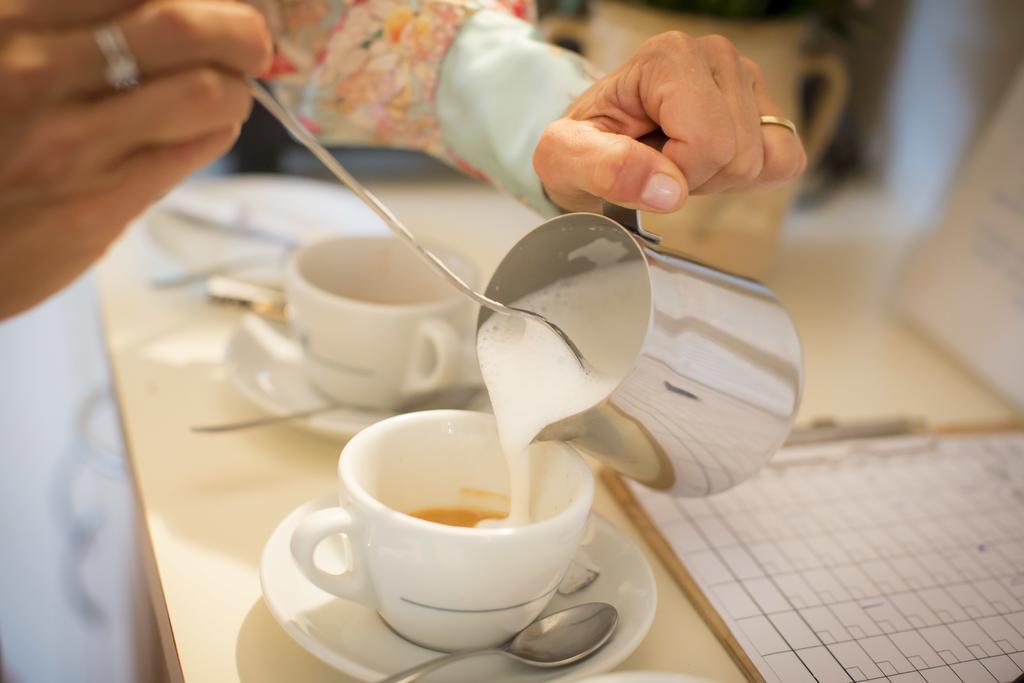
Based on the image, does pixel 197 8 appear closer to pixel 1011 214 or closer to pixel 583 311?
pixel 583 311

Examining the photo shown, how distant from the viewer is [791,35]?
0.71 meters

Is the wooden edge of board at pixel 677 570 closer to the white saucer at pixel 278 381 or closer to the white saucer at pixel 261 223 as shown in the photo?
the white saucer at pixel 278 381

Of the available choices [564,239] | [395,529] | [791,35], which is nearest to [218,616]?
[395,529]

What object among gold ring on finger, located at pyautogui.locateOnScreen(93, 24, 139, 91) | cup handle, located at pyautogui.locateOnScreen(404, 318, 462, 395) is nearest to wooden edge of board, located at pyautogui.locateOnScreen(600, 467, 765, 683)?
cup handle, located at pyautogui.locateOnScreen(404, 318, 462, 395)

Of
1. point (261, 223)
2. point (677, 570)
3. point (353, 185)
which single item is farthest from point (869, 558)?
point (261, 223)

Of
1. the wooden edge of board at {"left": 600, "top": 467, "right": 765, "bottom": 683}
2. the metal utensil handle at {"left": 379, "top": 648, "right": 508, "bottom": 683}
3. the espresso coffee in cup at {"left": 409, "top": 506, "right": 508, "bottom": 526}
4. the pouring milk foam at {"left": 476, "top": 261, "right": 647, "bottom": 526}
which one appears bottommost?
the wooden edge of board at {"left": 600, "top": 467, "right": 765, "bottom": 683}

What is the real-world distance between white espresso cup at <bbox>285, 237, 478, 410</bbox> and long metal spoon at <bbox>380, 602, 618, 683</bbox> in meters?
0.19

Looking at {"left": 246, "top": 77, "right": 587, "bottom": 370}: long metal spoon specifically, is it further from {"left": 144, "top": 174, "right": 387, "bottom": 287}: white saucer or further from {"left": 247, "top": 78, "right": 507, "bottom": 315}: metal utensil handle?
{"left": 144, "top": 174, "right": 387, "bottom": 287}: white saucer

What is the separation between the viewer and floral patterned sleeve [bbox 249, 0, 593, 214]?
0.56 metres

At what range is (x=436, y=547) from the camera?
13.9 inches

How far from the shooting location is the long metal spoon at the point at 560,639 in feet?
1.24

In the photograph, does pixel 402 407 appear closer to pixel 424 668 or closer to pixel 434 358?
pixel 434 358

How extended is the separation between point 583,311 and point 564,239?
34 mm

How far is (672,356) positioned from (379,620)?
0.17m
